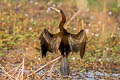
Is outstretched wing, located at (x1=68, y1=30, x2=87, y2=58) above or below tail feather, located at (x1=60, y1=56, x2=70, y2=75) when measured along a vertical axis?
above

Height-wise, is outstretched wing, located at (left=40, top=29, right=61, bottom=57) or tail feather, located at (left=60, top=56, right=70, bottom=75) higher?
outstretched wing, located at (left=40, top=29, right=61, bottom=57)

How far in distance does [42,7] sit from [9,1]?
854 millimetres

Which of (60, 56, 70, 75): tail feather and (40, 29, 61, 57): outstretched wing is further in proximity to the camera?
(60, 56, 70, 75): tail feather

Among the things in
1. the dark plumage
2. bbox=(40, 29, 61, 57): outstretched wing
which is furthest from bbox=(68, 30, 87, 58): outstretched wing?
bbox=(40, 29, 61, 57): outstretched wing

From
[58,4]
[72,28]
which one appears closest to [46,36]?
[72,28]

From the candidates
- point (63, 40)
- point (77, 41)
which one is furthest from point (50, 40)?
point (77, 41)

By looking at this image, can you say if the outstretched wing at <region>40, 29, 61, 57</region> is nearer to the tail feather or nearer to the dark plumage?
the dark plumage

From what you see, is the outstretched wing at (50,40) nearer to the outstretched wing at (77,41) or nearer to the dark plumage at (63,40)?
the dark plumage at (63,40)

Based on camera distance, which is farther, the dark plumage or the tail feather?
the tail feather

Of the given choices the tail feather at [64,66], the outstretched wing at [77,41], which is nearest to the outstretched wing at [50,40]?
the outstretched wing at [77,41]

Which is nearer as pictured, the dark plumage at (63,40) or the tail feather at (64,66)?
the dark plumage at (63,40)

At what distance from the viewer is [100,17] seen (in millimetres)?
8367

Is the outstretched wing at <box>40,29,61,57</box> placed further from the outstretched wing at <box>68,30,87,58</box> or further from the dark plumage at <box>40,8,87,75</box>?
the outstretched wing at <box>68,30,87,58</box>

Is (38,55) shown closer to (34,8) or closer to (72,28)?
(72,28)
